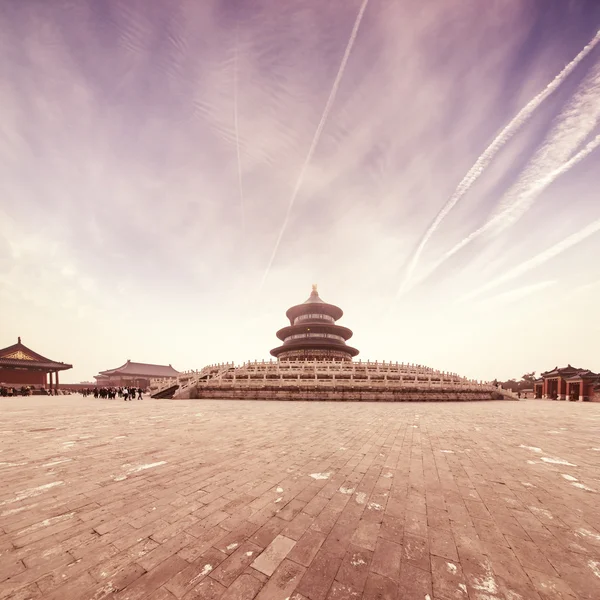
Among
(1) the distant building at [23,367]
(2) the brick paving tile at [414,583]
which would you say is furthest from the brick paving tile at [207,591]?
(1) the distant building at [23,367]

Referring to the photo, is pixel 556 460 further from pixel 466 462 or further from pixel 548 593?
pixel 548 593

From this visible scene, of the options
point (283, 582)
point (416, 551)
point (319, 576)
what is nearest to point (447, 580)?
point (416, 551)

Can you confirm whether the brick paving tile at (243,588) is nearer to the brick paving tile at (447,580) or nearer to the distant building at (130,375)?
the brick paving tile at (447,580)

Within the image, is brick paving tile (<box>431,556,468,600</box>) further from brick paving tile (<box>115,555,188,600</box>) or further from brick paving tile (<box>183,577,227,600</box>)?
brick paving tile (<box>115,555,188,600</box>)

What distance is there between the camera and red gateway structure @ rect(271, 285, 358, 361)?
4503cm

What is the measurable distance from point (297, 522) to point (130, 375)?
71296mm

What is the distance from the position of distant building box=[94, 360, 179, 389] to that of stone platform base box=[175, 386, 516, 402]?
134 feet

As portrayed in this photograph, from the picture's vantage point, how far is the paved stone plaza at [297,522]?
249 cm

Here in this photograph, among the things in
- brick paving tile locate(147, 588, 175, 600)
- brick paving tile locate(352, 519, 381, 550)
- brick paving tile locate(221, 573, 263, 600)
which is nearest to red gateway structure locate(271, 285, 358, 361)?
brick paving tile locate(352, 519, 381, 550)

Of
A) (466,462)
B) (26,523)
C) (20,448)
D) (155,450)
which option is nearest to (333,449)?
(466,462)

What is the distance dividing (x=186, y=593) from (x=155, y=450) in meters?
5.33

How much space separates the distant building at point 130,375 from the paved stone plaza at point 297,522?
61124 millimetres

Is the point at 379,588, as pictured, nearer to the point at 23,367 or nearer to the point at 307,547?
the point at 307,547

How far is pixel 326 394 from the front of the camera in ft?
72.6
